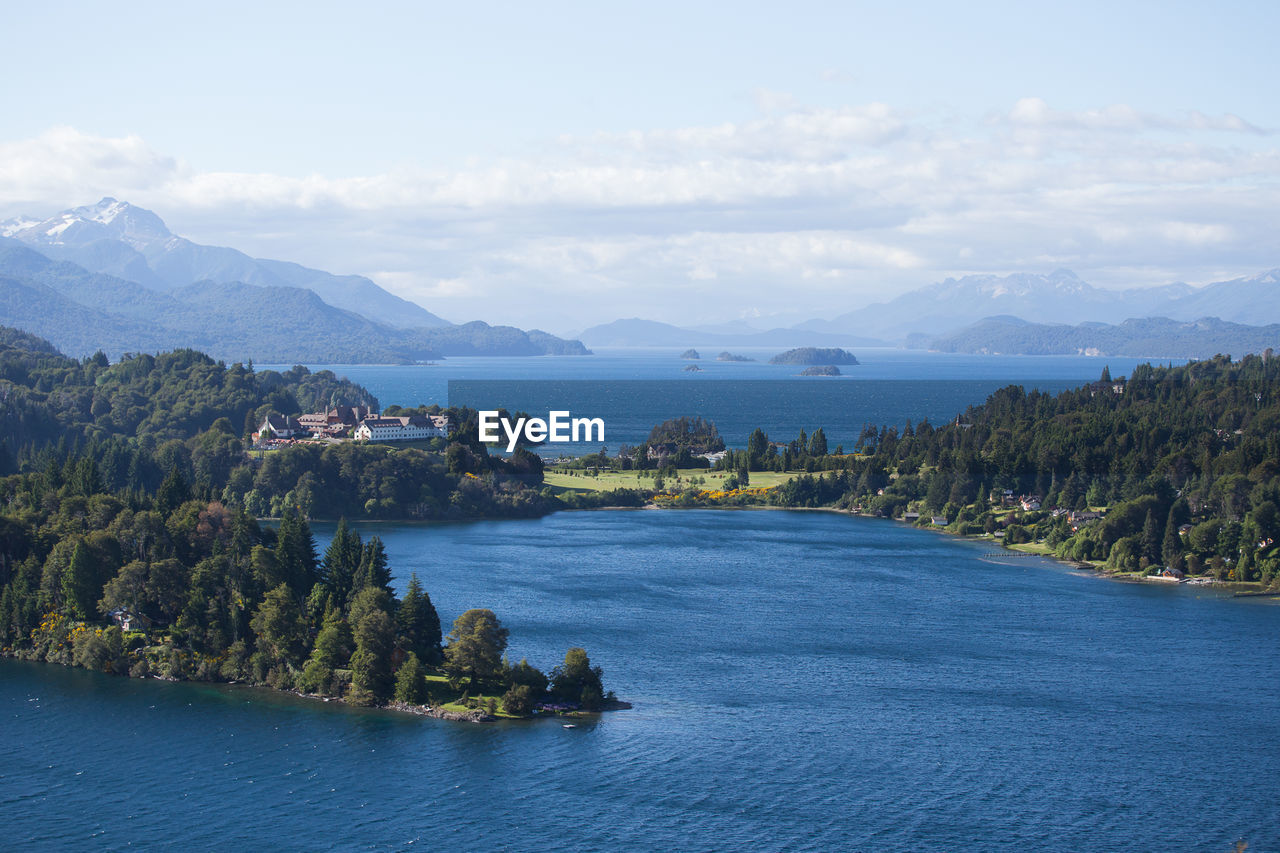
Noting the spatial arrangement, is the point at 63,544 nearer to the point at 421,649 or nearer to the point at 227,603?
the point at 227,603

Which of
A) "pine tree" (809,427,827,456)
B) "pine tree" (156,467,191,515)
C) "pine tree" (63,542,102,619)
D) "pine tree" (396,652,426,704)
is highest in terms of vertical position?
"pine tree" (809,427,827,456)

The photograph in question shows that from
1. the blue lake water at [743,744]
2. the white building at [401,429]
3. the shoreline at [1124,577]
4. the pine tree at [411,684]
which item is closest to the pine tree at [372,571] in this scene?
the pine tree at [411,684]

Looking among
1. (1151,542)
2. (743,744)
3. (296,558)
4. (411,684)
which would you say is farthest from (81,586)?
(1151,542)

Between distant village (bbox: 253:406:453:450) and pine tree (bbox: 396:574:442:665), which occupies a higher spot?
distant village (bbox: 253:406:453:450)

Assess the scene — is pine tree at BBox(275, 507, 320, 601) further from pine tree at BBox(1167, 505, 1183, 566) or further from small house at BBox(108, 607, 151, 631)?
pine tree at BBox(1167, 505, 1183, 566)

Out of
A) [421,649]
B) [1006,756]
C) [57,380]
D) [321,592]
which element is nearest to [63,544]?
[321,592]

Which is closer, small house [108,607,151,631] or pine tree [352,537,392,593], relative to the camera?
pine tree [352,537,392,593]

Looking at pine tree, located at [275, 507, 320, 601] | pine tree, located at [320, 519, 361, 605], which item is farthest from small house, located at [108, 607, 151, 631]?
pine tree, located at [320, 519, 361, 605]
